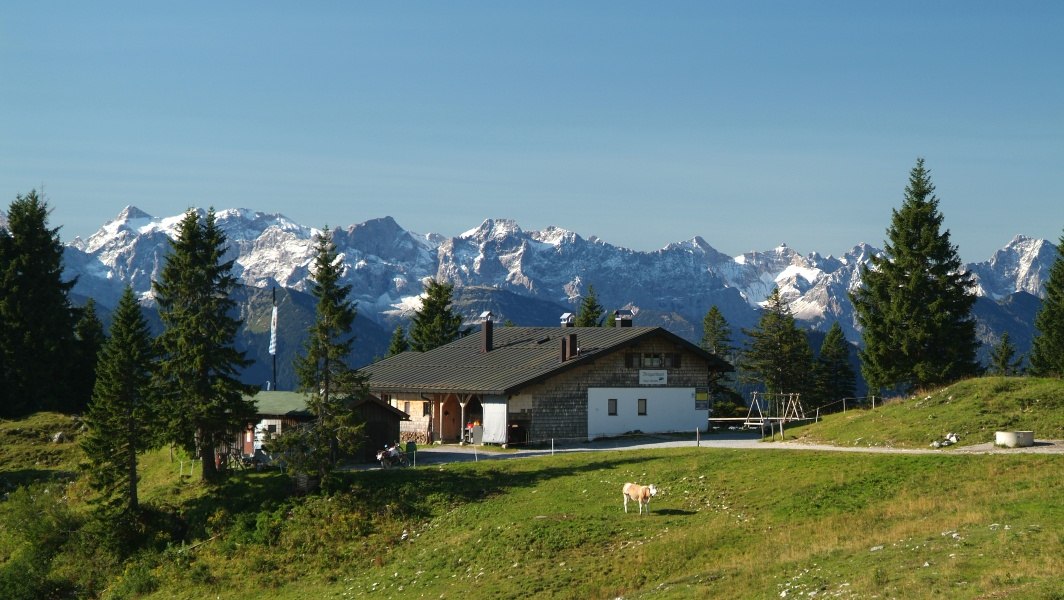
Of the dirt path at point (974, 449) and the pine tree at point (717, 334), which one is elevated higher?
the pine tree at point (717, 334)

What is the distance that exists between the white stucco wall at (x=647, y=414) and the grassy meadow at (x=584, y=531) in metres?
12.7

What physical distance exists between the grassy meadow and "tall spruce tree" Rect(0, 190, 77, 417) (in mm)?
17629

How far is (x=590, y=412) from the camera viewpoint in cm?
6538

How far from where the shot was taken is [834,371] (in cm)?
12244

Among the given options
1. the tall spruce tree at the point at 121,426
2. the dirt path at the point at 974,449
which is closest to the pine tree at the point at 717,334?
the dirt path at the point at 974,449

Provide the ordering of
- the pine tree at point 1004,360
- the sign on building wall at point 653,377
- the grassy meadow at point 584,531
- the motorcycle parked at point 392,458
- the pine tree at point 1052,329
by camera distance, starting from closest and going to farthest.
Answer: the grassy meadow at point 584,531 → the motorcycle parked at point 392,458 → the sign on building wall at point 653,377 → the pine tree at point 1052,329 → the pine tree at point 1004,360

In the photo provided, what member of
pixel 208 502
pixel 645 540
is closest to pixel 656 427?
pixel 208 502

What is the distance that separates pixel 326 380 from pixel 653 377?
26116 mm

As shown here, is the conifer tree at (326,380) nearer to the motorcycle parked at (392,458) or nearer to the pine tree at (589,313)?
the motorcycle parked at (392,458)

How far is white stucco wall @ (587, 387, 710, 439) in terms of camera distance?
65.7m

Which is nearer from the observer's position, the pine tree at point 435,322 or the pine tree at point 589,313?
the pine tree at point 435,322

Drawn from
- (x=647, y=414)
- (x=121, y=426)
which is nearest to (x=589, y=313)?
(x=647, y=414)

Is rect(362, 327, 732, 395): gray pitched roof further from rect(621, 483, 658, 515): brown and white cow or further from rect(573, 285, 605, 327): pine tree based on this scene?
rect(573, 285, 605, 327): pine tree

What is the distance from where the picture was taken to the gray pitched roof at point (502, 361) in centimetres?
6406
